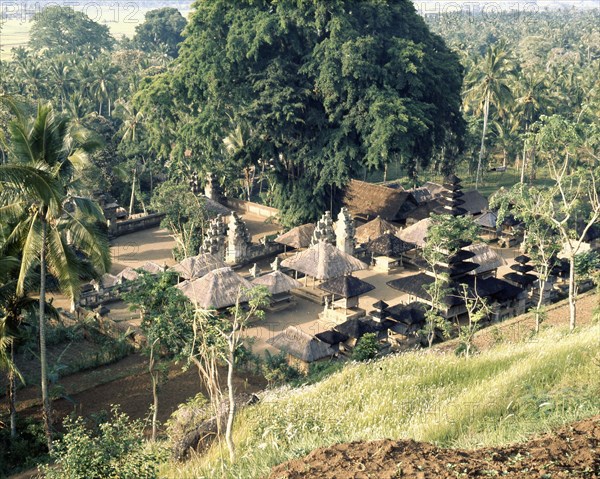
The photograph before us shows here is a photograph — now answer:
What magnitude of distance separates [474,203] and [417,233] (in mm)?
7916

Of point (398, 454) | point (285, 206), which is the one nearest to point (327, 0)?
point (285, 206)

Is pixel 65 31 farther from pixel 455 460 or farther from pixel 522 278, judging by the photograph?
pixel 455 460

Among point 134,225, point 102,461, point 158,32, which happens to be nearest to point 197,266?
point 134,225

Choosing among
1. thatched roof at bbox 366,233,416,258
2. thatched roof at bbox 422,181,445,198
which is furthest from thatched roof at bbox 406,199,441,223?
thatched roof at bbox 366,233,416,258

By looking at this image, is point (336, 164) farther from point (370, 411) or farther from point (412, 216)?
point (370, 411)

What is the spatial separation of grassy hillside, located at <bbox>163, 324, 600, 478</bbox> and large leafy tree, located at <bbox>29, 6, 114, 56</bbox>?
88.2m

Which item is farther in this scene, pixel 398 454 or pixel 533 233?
pixel 533 233

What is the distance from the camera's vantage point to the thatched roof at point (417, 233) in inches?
1358

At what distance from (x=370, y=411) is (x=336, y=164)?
2416 centimetres

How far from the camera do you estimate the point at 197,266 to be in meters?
30.3

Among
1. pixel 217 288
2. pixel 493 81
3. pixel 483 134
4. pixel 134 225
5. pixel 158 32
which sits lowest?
pixel 134 225

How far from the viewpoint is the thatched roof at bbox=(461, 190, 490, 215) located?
41.0m

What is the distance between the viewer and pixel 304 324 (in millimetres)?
28297

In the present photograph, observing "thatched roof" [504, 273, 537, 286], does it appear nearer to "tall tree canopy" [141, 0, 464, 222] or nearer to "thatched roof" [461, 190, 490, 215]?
"tall tree canopy" [141, 0, 464, 222]
